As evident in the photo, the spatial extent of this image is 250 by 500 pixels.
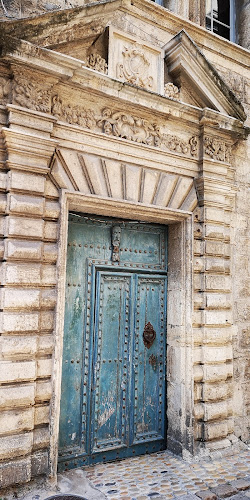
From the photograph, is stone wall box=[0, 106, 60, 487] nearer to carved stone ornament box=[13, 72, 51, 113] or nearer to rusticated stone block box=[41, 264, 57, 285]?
rusticated stone block box=[41, 264, 57, 285]

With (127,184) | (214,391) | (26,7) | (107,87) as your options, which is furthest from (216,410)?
(26,7)

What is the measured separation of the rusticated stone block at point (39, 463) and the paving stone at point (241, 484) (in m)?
1.54

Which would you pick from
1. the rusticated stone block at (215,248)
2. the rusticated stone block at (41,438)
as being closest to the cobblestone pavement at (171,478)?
the rusticated stone block at (41,438)

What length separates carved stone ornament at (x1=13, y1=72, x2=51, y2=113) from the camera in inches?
119

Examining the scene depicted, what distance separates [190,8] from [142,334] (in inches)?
153

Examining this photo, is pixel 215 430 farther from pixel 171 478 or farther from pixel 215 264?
pixel 215 264

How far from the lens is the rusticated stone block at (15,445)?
8.98 ft

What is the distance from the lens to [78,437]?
340 cm

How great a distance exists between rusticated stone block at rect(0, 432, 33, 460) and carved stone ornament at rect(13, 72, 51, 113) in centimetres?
251

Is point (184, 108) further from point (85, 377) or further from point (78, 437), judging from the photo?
point (78, 437)

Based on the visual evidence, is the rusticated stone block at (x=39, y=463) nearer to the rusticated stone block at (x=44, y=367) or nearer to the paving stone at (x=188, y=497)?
the rusticated stone block at (x=44, y=367)

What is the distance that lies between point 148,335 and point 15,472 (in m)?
1.68

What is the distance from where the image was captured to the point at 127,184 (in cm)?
356

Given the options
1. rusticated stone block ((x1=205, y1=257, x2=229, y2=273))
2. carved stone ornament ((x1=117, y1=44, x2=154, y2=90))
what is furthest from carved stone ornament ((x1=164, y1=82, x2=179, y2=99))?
rusticated stone block ((x1=205, y1=257, x2=229, y2=273))
